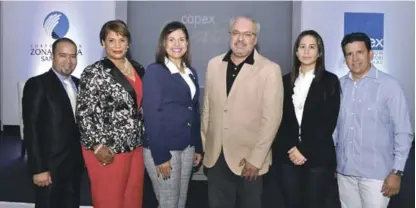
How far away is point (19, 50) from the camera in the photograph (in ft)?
26.5

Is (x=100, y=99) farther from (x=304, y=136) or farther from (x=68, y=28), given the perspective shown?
(x=68, y=28)

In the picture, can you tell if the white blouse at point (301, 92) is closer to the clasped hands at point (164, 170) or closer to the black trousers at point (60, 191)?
the clasped hands at point (164, 170)

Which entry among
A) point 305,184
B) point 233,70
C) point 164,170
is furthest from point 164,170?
point 305,184

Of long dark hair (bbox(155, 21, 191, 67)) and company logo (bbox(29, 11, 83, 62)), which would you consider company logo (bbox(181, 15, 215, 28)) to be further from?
long dark hair (bbox(155, 21, 191, 67))

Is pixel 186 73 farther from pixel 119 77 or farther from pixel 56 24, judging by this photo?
pixel 56 24

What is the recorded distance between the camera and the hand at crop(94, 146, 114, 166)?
7.57 feet

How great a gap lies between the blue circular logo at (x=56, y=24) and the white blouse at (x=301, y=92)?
6.42m

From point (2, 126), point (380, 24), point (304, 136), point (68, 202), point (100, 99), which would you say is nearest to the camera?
point (100, 99)

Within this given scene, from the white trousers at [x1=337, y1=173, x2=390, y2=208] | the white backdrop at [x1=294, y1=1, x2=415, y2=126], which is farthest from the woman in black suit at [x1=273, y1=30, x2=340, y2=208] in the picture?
the white backdrop at [x1=294, y1=1, x2=415, y2=126]

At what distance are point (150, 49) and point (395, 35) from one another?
4.27 m

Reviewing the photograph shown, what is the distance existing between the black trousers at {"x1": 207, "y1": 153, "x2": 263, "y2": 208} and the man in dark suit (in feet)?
2.71

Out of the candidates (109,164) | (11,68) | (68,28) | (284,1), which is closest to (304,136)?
(109,164)

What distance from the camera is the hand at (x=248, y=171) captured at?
247cm

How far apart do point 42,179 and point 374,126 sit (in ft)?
6.07
